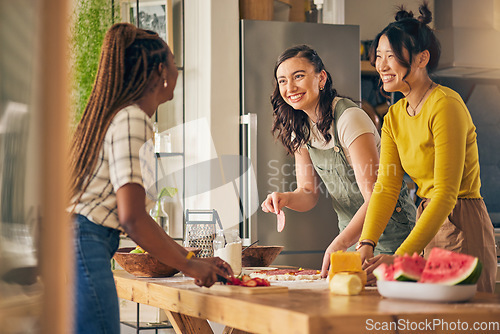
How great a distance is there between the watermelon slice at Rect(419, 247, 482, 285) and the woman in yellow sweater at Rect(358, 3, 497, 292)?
29cm

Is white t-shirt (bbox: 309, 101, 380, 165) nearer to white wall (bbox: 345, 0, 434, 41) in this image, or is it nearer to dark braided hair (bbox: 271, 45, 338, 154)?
dark braided hair (bbox: 271, 45, 338, 154)

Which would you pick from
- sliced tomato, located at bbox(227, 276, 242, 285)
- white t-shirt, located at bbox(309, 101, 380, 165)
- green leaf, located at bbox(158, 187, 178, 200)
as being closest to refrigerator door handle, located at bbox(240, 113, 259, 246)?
green leaf, located at bbox(158, 187, 178, 200)

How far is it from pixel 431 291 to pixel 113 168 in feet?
2.56

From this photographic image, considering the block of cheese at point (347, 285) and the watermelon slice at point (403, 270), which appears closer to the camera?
the watermelon slice at point (403, 270)

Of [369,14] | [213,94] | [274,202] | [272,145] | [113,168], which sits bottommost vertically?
[274,202]

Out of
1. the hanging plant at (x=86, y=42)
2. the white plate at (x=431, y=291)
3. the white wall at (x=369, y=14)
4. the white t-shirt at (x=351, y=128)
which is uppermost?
the white wall at (x=369, y=14)

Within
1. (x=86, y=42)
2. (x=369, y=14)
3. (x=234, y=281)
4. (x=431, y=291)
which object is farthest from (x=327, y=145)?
(x=369, y=14)

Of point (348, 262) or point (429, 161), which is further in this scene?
point (429, 161)

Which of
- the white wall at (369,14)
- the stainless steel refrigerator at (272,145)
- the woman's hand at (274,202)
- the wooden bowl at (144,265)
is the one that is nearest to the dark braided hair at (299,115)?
the woman's hand at (274,202)

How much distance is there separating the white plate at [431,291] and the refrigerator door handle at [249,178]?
255cm

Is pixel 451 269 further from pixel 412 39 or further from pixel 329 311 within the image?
pixel 412 39

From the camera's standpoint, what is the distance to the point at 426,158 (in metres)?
1.96

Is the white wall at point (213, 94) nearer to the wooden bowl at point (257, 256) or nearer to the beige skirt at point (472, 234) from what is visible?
the wooden bowl at point (257, 256)

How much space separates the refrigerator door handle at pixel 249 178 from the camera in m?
3.98
